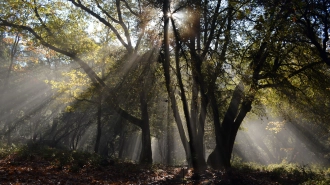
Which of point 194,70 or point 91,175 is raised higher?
point 194,70

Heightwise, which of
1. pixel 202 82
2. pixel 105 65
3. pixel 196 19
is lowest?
pixel 202 82

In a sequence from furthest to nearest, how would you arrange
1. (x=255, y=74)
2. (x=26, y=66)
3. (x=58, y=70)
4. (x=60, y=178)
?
1. (x=26, y=66)
2. (x=58, y=70)
3. (x=255, y=74)
4. (x=60, y=178)

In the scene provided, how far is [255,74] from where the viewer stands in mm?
12492

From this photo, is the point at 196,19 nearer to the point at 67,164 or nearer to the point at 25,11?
the point at 67,164

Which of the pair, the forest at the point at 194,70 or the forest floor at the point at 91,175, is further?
the forest at the point at 194,70

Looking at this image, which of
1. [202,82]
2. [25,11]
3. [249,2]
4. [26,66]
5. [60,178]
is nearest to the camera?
[60,178]

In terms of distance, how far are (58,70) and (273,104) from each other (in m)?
28.8

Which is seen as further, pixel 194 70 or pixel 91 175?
pixel 194 70

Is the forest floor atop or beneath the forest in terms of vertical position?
beneath

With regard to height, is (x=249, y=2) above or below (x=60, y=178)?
above

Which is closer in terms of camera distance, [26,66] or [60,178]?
[60,178]

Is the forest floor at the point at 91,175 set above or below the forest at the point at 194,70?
below

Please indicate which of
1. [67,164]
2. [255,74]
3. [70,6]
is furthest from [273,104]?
[70,6]

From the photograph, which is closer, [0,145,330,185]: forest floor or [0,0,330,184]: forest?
[0,145,330,185]: forest floor
